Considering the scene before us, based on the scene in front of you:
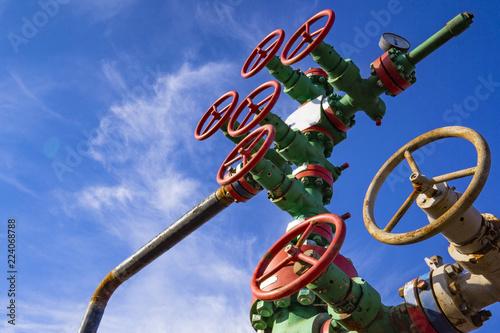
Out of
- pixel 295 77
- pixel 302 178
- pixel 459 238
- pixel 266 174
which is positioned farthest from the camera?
pixel 295 77

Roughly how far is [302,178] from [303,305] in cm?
165

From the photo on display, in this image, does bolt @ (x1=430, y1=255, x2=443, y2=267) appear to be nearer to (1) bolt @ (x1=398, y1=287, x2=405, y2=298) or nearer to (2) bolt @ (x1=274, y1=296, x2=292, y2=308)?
(1) bolt @ (x1=398, y1=287, x2=405, y2=298)

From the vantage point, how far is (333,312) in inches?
153

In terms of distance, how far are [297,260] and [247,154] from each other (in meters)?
1.57

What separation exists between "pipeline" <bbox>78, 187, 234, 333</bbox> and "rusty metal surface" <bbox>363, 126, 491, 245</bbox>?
2.91 m

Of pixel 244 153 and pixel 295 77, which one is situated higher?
pixel 295 77

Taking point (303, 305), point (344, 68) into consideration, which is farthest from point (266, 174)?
point (344, 68)

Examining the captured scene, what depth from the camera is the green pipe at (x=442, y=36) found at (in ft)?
17.2

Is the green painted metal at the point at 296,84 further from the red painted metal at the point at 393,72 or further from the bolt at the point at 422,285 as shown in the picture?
the bolt at the point at 422,285

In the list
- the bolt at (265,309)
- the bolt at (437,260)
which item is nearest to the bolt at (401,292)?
the bolt at (437,260)

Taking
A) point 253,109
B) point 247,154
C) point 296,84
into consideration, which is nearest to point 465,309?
point 247,154

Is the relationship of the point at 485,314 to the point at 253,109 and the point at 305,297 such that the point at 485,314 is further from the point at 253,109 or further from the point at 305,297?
the point at 253,109

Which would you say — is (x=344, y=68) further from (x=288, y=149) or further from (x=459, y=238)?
(x=459, y=238)

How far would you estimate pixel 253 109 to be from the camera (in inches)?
210
